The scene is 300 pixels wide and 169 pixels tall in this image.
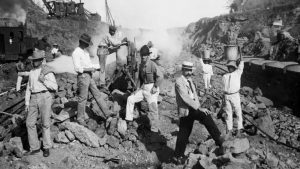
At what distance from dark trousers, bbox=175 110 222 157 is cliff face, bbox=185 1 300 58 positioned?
1455 cm

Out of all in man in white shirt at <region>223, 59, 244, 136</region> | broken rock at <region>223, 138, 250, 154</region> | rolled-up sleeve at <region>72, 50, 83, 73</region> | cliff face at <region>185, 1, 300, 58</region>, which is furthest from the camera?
cliff face at <region>185, 1, 300, 58</region>

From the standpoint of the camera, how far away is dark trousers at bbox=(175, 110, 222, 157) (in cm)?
492

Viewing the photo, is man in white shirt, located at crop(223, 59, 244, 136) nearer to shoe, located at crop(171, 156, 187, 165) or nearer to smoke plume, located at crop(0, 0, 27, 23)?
shoe, located at crop(171, 156, 187, 165)

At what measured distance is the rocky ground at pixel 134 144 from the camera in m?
5.11

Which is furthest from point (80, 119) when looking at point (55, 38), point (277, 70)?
point (55, 38)

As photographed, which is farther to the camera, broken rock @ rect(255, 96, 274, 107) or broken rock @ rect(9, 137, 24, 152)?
broken rock @ rect(255, 96, 274, 107)

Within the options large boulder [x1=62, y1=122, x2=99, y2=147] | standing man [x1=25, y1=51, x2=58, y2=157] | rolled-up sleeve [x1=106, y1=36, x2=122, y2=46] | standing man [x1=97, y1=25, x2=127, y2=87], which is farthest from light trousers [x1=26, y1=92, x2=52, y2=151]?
rolled-up sleeve [x1=106, y1=36, x2=122, y2=46]

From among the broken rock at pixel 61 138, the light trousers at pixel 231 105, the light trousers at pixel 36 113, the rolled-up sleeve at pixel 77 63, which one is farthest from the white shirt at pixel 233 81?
the light trousers at pixel 36 113

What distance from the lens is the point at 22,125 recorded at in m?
6.07

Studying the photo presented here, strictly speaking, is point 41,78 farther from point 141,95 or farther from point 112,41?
point 112,41

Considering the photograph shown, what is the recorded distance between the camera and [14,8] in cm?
2998

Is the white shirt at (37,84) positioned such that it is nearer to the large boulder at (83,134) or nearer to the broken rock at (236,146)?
the large boulder at (83,134)

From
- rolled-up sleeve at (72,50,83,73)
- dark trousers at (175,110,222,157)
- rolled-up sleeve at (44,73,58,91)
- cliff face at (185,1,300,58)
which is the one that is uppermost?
cliff face at (185,1,300,58)

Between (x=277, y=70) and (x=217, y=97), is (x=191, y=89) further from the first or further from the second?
(x=277, y=70)
